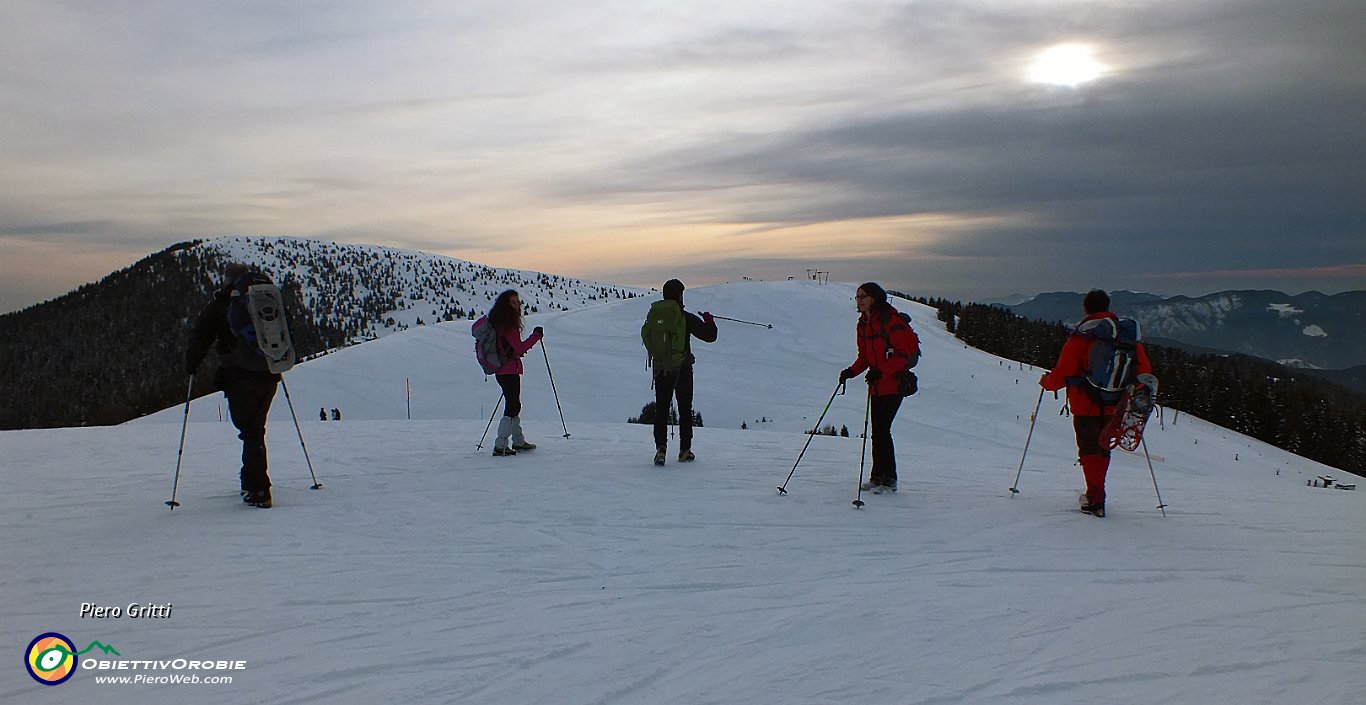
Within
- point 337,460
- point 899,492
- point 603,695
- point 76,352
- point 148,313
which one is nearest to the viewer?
point 603,695

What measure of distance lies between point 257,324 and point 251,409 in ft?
2.91

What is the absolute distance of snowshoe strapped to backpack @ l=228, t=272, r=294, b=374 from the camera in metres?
7.39

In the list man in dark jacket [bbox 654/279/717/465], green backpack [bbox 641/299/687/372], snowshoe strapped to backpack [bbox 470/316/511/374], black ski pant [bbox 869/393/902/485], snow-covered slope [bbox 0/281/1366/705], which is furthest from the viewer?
snowshoe strapped to backpack [bbox 470/316/511/374]

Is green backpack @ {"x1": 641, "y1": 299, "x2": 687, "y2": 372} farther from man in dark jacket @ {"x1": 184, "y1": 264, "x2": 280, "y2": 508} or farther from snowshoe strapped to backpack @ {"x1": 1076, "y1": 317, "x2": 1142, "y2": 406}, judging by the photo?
snowshoe strapped to backpack @ {"x1": 1076, "y1": 317, "x2": 1142, "y2": 406}

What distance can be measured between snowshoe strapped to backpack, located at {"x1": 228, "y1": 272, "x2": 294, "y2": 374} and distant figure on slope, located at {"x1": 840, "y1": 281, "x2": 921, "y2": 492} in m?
5.86

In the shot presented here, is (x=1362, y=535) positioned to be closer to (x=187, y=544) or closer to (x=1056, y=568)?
(x=1056, y=568)

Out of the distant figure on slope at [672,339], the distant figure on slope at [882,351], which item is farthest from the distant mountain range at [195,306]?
the distant figure on slope at [882,351]

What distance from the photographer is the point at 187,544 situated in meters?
6.47

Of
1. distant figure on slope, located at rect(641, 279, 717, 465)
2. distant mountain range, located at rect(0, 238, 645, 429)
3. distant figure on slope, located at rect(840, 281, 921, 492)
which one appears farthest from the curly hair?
distant mountain range, located at rect(0, 238, 645, 429)

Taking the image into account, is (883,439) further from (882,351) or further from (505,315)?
(505,315)

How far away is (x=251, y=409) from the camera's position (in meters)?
7.56

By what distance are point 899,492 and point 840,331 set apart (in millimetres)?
22688

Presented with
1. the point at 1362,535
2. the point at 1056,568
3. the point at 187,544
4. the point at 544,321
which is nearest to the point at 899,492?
the point at 1056,568
